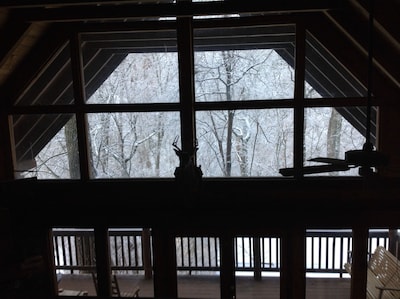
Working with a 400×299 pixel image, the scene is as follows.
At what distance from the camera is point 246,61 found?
19.6 ft

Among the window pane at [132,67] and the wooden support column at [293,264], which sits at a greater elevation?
the window pane at [132,67]

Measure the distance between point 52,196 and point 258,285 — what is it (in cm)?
422

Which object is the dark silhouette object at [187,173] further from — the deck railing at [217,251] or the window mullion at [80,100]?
the deck railing at [217,251]

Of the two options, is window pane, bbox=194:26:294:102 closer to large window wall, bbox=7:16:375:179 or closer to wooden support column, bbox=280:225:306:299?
large window wall, bbox=7:16:375:179

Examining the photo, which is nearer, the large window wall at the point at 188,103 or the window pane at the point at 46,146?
the large window wall at the point at 188,103

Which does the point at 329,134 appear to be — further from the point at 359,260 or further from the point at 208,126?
the point at 359,260

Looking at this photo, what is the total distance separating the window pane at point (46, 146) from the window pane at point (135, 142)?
395mm

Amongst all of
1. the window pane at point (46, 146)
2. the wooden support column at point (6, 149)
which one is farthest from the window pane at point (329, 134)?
the wooden support column at point (6, 149)

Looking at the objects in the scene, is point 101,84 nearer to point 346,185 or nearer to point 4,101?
point 4,101

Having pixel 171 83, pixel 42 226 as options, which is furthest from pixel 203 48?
pixel 42 226

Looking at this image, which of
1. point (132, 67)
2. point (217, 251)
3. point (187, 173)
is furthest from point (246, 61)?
point (217, 251)

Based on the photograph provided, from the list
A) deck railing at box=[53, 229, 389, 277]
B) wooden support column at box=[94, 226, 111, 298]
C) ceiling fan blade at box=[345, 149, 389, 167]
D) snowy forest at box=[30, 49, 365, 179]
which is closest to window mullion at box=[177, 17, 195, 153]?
snowy forest at box=[30, 49, 365, 179]

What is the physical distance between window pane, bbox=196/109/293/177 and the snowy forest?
16 millimetres

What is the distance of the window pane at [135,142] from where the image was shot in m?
6.32
